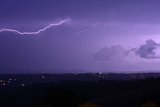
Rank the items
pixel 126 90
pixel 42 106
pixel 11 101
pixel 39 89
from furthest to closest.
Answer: pixel 39 89 → pixel 126 90 → pixel 11 101 → pixel 42 106

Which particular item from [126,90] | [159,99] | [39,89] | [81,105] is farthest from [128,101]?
[39,89]

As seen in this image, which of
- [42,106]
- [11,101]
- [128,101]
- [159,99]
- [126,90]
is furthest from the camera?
[126,90]

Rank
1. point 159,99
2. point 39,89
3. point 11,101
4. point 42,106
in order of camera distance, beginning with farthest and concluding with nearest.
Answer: point 39,89 → point 11,101 → point 159,99 → point 42,106

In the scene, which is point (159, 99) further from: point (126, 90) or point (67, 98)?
point (126, 90)

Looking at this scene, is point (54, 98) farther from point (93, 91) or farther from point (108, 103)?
point (93, 91)

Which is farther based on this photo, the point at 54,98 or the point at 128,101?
the point at 128,101

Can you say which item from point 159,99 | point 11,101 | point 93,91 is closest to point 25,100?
point 11,101

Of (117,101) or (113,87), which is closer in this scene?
(117,101)

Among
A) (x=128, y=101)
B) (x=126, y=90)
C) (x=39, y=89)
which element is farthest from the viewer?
(x=39, y=89)
